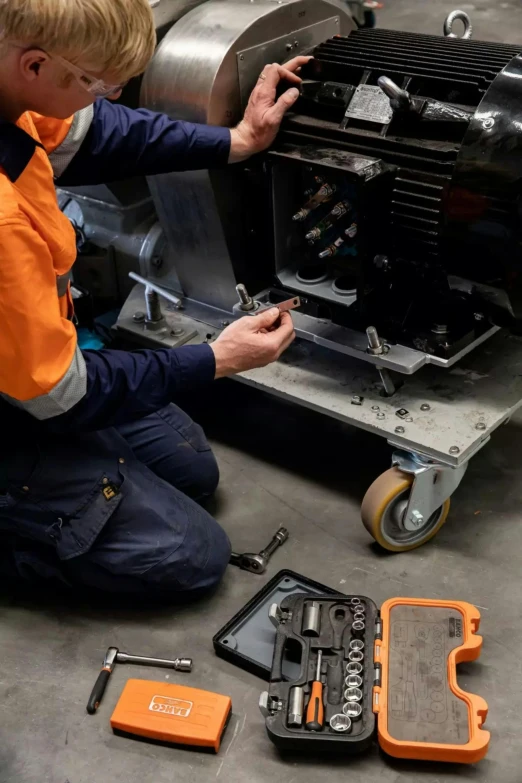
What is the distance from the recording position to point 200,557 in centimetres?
162

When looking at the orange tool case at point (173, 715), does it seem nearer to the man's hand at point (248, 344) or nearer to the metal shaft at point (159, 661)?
the metal shaft at point (159, 661)

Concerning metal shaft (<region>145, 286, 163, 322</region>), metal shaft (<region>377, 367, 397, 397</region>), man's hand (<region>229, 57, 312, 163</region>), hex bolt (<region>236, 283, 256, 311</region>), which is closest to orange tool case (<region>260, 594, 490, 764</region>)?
metal shaft (<region>377, 367, 397, 397</region>)

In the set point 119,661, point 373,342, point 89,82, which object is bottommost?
point 119,661

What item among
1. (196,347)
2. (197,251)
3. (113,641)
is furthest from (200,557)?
(197,251)

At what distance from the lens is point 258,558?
1.71m

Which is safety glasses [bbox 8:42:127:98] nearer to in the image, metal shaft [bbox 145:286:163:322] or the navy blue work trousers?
the navy blue work trousers

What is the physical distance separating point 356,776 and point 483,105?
1.10 m

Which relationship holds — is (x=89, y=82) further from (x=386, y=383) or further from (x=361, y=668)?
(x=361, y=668)

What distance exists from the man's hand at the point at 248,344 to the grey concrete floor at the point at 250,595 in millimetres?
434

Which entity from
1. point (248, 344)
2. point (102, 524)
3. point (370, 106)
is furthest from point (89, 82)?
point (102, 524)

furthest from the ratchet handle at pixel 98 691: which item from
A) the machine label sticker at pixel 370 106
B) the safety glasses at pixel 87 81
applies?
the machine label sticker at pixel 370 106

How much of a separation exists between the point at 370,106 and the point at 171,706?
3.67 ft

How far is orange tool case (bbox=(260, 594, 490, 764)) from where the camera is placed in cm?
134

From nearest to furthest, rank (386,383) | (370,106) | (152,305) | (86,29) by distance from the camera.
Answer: (86,29), (370,106), (386,383), (152,305)
